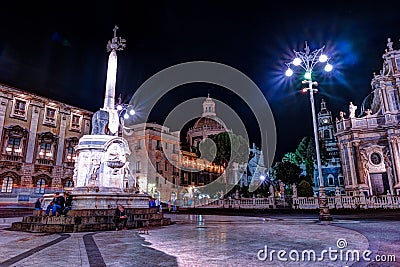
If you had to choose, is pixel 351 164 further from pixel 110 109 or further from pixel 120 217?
pixel 120 217

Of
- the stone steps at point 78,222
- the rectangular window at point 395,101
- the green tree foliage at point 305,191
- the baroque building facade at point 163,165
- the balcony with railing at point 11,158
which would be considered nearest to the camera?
the stone steps at point 78,222

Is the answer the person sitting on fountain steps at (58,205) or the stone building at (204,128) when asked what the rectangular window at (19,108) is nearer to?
the person sitting on fountain steps at (58,205)

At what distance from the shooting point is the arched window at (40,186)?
121 ft

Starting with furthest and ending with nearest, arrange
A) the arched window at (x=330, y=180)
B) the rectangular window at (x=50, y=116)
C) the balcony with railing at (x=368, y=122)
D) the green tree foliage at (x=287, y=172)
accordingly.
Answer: the arched window at (x=330, y=180), the green tree foliage at (x=287, y=172), the rectangular window at (x=50, y=116), the balcony with railing at (x=368, y=122)

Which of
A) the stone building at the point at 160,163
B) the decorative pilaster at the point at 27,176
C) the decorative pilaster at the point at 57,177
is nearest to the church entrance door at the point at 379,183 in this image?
the stone building at the point at 160,163

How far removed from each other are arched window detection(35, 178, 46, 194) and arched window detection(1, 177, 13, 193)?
3152 millimetres

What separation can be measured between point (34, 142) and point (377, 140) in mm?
46466

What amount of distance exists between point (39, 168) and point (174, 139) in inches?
1047

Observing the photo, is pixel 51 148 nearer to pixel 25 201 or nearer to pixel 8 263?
pixel 25 201

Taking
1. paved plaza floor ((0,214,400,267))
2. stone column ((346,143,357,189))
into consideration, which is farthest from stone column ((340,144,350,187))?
paved plaza floor ((0,214,400,267))

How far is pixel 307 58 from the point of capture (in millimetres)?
16547

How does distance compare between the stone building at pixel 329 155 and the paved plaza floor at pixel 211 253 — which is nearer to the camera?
→ the paved plaza floor at pixel 211 253

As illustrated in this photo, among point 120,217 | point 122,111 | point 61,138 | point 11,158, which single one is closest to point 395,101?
point 122,111

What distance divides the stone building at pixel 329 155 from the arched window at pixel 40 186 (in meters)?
48.7
